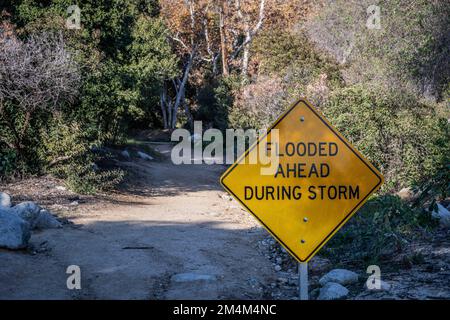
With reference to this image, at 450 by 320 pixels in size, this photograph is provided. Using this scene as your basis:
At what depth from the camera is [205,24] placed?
37.8 m

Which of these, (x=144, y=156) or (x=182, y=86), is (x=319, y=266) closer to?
(x=144, y=156)

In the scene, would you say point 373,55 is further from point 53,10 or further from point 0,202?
point 0,202

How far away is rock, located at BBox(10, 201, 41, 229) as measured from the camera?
9.41 meters

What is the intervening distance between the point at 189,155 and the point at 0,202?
22400 millimetres

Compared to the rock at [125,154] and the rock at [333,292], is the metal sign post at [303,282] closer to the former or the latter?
the rock at [333,292]

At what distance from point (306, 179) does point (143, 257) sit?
414 cm

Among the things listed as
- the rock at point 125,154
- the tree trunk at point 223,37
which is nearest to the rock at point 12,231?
the rock at point 125,154

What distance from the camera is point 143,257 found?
323 inches

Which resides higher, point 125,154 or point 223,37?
point 223,37

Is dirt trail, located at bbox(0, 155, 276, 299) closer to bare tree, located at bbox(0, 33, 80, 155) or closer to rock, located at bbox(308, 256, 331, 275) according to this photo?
rock, located at bbox(308, 256, 331, 275)

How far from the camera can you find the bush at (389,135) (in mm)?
12977

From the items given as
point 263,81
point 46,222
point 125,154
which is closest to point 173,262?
point 46,222

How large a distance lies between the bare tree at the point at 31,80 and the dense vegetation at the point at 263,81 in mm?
32
